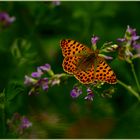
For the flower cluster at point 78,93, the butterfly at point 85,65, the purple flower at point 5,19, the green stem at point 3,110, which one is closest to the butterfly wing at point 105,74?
the butterfly at point 85,65

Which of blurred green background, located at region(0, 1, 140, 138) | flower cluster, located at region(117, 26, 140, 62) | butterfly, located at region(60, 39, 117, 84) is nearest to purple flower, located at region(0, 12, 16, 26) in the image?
blurred green background, located at region(0, 1, 140, 138)

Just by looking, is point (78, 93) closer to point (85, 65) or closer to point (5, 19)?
point (85, 65)

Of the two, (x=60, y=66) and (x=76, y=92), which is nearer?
(x=76, y=92)

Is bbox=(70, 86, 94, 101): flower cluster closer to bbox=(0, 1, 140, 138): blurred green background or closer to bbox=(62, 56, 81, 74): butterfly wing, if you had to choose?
bbox=(62, 56, 81, 74): butterfly wing

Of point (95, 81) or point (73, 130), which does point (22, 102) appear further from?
point (95, 81)

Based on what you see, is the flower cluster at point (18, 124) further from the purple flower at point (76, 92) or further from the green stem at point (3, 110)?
the purple flower at point (76, 92)

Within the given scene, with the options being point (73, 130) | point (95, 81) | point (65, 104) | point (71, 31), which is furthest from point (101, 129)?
point (71, 31)

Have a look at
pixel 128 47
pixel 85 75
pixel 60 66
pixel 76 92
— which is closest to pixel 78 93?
pixel 76 92
